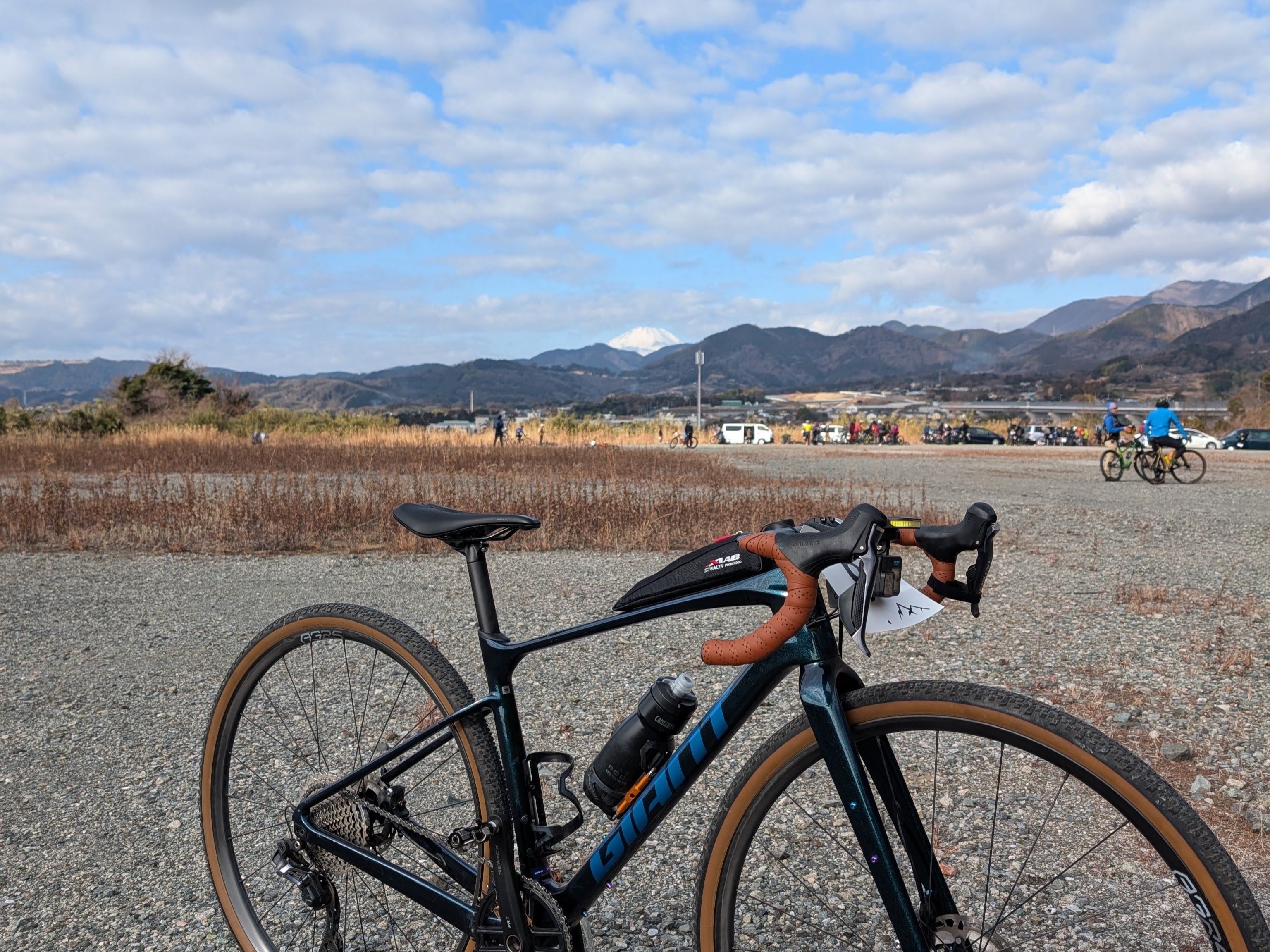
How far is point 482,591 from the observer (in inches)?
75.0

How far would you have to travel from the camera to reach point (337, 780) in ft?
6.98

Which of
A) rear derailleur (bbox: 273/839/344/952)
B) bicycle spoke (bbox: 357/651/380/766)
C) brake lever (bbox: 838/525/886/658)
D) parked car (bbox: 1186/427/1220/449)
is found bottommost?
parked car (bbox: 1186/427/1220/449)

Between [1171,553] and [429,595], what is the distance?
7.59 meters

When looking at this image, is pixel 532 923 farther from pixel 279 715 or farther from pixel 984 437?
pixel 984 437

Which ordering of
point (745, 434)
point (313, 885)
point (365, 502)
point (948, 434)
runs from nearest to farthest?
point (313, 885) → point (365, 502) → point (948, 434) → point (745, 434)

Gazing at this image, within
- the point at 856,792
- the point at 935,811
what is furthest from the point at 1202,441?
the point at 856,792

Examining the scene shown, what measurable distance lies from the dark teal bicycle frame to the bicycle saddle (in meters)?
0.05

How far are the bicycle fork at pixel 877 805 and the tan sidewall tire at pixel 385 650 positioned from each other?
77 cm

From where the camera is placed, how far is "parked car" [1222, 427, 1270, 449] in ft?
139

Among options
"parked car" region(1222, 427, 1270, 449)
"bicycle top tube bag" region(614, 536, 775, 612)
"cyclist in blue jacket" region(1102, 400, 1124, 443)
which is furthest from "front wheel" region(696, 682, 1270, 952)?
"parked car" region(1222, 427, 1270, 449)

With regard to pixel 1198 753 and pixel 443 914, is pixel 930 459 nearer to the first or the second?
pixel 1198 753

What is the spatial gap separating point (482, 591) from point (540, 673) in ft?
10.6

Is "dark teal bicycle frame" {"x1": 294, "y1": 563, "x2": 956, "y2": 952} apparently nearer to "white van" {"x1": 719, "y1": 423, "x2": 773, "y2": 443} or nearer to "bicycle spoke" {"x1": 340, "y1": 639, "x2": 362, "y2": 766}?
"bicycle spoke" {"x1": 340, "y1": 639, "x2": 362, "y2": 766}

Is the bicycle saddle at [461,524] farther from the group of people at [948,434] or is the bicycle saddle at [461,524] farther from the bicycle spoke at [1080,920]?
the group of people at [948,434]
